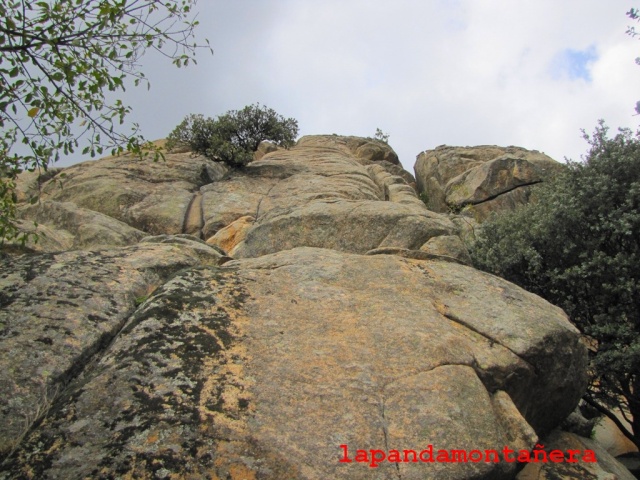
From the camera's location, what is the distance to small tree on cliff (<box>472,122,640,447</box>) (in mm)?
15750

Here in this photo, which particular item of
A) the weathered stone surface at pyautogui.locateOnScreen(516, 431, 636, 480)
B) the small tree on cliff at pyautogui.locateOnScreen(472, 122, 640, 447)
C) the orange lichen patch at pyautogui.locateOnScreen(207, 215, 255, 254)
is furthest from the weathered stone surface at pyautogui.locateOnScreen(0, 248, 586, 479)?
the orange lichen patch at pyautogui.locateOnScreen(207, 215, 255, 254)

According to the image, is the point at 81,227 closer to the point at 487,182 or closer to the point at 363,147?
the point at 487,182

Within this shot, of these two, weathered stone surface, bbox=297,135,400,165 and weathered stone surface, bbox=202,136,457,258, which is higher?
weathered stone surface, bbox=297,135,400,165

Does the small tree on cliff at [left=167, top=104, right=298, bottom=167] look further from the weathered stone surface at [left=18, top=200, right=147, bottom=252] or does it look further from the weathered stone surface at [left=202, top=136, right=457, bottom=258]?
the weathered stone surface at [left=18, top=200, right=147, bottom=252]

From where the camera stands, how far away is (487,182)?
104 ft

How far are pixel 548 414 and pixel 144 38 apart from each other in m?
9.30

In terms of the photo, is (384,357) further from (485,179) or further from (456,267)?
(485,179)

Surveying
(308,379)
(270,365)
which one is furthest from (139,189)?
(308,379)

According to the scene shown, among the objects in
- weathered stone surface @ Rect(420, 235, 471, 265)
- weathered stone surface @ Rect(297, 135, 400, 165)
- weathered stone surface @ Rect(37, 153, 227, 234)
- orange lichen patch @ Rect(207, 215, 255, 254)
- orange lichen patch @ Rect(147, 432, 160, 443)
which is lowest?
orange lichen patch @ Rect(147, 432, 160, 443)

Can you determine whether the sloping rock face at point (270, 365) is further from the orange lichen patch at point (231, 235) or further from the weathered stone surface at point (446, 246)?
the orange lichen patch at point (231, 235)

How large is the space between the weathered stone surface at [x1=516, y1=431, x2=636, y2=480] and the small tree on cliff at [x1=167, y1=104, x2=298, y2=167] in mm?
18605

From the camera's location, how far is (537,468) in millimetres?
7809

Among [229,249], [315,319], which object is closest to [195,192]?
[229,249]

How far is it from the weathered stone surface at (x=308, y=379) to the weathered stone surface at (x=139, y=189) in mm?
12348
